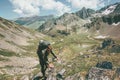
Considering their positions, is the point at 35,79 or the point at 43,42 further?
the point at 35,79

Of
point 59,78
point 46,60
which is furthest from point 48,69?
point 59,78

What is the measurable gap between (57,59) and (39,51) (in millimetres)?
1865

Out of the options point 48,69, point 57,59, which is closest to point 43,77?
point 48,69

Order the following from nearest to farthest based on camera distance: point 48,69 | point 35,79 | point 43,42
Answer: point 43,42 → point 48,69 → point 35,79

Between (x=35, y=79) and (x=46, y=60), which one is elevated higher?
(x=46, y=60)

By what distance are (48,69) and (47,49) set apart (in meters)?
2.55

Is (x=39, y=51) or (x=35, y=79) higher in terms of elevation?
(x=39, y=51)

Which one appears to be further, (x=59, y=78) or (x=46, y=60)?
(x=59, y=78)

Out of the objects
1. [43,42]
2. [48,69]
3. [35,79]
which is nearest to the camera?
[43,42]

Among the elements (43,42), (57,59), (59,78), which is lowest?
(59,78)

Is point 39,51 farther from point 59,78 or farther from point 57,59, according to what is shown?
point 59,78

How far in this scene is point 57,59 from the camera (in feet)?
81.5

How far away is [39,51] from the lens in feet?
82.5

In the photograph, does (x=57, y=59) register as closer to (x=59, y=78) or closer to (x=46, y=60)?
(x=46, y=60)
